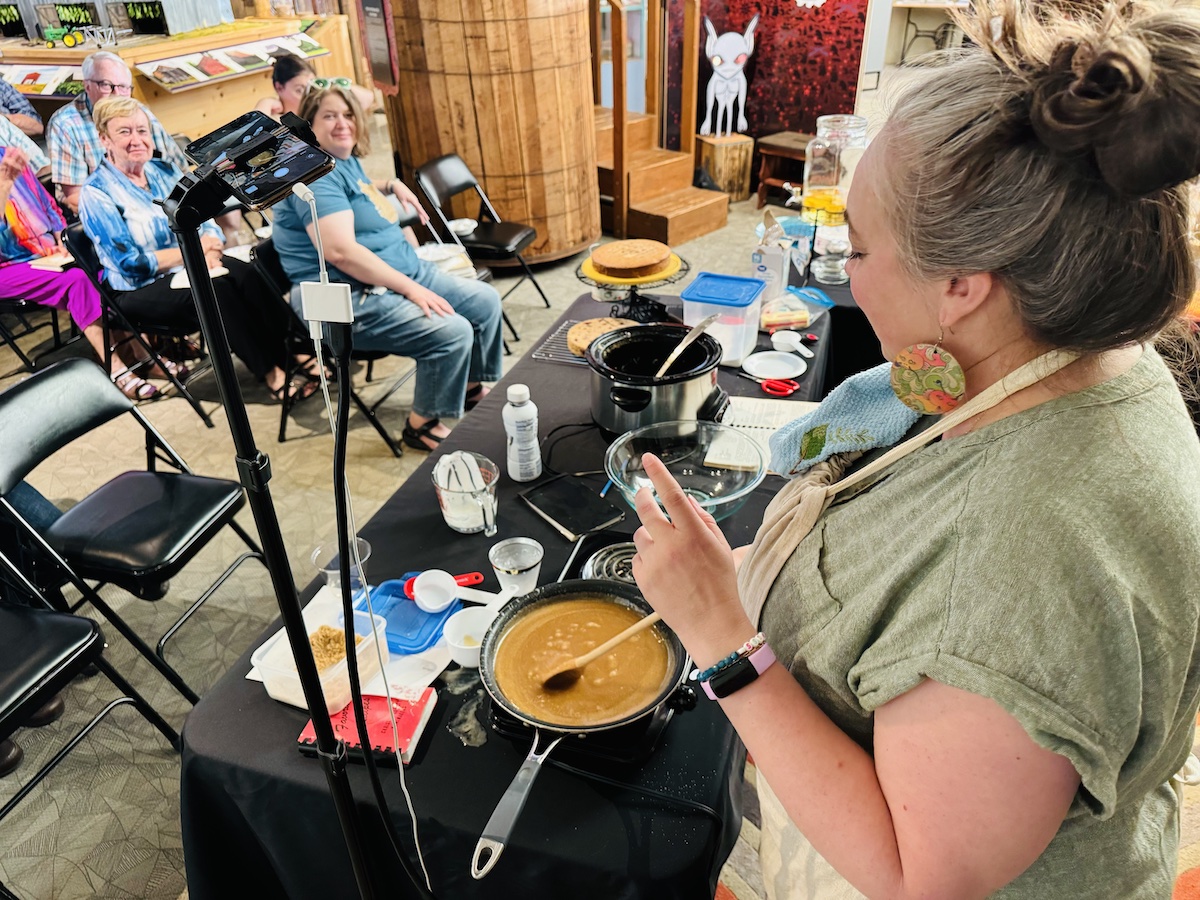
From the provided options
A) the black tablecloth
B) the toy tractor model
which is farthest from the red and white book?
the toy tractor model

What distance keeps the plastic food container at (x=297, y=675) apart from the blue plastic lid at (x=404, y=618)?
0.03 m

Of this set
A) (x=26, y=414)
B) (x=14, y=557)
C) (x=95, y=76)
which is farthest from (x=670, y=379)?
(x=95, y=76)

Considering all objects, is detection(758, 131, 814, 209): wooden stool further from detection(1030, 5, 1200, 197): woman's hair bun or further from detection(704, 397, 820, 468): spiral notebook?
detection(1030, 5, 1200, 197): woman's hair bun

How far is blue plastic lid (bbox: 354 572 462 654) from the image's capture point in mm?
1405

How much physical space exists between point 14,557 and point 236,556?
2.57ft

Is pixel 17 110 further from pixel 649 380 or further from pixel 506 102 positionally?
pixel 649 380

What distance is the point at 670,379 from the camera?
1.77 metres

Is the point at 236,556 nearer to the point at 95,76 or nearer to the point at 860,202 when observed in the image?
the point at 860,202

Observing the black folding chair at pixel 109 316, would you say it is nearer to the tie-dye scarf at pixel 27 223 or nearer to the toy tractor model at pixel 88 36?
the tie-dye scarf at pixel 27 223

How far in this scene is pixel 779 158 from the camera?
645cm

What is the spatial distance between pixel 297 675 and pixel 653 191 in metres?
5.49

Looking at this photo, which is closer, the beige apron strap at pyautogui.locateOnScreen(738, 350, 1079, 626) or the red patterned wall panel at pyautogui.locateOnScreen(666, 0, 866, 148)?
the beige apron strap at pyautogui.locateOnScreen(738, 350, 1079, 626)

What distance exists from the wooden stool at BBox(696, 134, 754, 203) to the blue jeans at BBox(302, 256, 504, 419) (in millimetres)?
3544

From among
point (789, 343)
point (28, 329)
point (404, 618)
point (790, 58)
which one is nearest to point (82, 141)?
point (28, 329)
